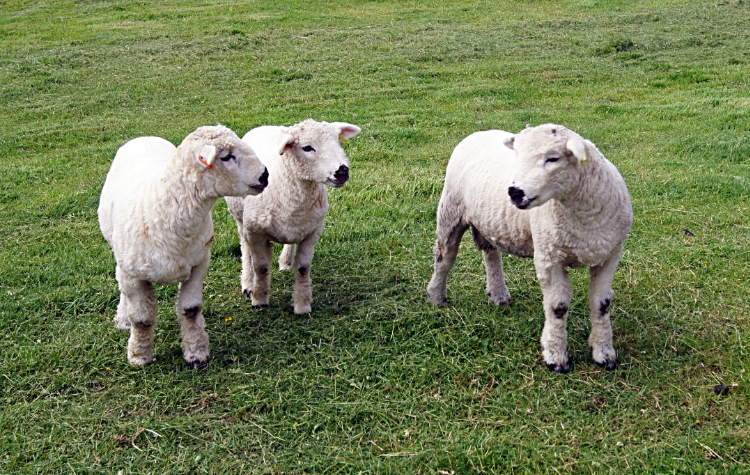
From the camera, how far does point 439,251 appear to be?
6230 mm

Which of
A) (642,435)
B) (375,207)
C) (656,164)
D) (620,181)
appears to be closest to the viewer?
(642,435)

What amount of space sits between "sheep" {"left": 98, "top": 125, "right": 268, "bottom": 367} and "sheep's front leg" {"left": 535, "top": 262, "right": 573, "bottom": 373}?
229 cm

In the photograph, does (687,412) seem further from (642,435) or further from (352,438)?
(352,438)

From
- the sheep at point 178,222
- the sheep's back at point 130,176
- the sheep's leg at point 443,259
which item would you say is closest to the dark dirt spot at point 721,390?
the sheep's leg at point 443,259

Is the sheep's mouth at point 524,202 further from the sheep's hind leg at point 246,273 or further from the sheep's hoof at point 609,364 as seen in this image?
the sheep's hind leg at point 246,273

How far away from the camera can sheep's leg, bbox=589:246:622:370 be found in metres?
5.10

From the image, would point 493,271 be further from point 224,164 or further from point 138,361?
point 138,361

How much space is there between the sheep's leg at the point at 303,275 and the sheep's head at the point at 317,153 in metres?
0.78

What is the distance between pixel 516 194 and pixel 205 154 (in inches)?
87.1

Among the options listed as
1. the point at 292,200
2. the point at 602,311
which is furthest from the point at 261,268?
the point at 602,311

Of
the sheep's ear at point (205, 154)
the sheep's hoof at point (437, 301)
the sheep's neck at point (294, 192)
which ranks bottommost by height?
the sheep's hoof at point (437, 301)

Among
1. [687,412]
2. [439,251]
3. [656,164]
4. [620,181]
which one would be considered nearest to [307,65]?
[656,164]

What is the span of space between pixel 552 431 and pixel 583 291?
2166 mm

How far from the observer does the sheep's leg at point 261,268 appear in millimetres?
6211
